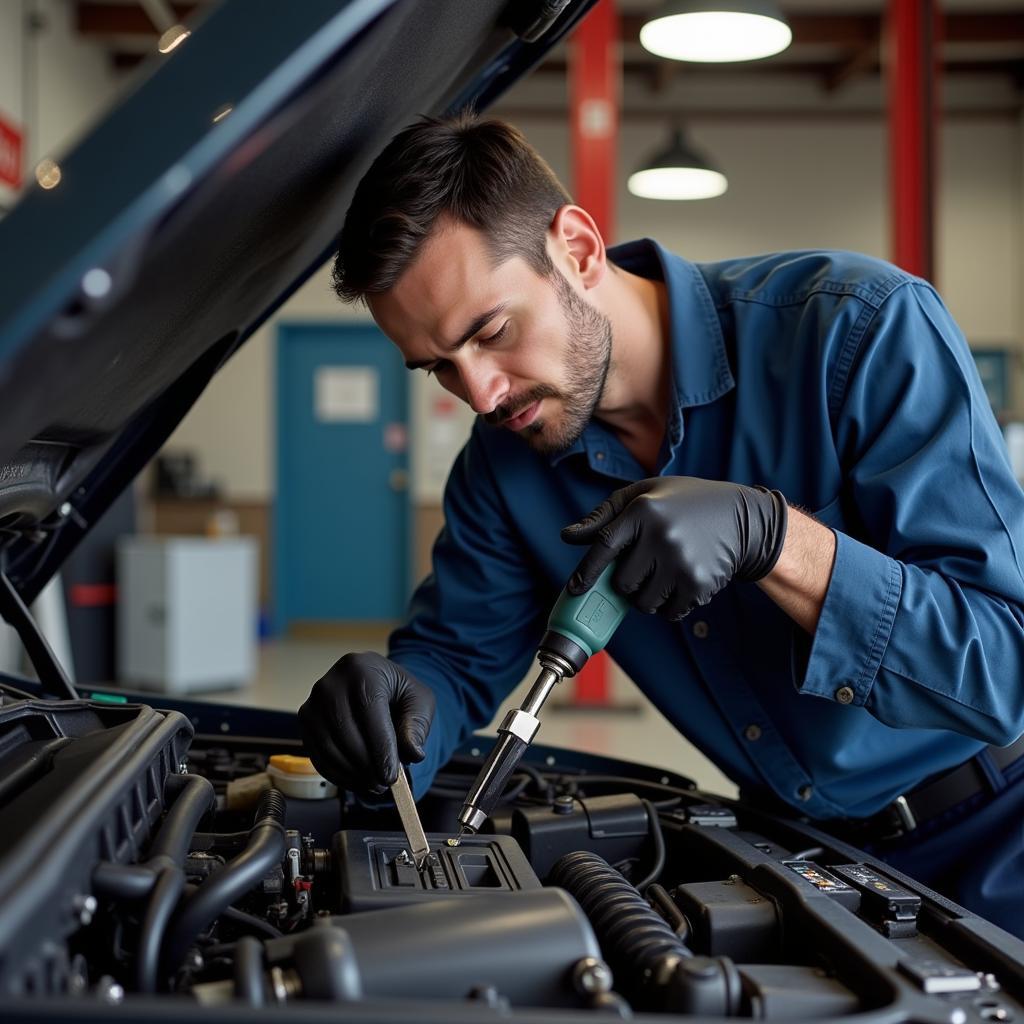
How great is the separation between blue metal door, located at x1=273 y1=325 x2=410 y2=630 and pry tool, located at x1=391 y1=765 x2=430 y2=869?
7295mm

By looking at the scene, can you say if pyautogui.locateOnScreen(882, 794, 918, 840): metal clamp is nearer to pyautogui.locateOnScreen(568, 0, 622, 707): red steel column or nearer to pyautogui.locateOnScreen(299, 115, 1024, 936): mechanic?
pyautogui.locateOnScreen(299, 115, 1024, 936): mechanic

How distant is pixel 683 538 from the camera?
3.15 feet

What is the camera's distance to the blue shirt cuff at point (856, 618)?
0.97 metres

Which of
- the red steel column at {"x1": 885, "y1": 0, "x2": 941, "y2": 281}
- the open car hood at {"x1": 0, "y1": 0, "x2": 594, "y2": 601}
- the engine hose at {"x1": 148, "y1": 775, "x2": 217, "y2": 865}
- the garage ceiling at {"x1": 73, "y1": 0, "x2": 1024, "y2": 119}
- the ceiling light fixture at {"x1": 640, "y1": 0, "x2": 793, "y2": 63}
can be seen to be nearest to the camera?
the open car hood at {"x1": 0, "y1": 0, "x2": 594, "y2": 601}

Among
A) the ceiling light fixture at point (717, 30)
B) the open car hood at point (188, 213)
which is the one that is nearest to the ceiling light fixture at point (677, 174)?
the ceiling light fixture at point (717, 30)

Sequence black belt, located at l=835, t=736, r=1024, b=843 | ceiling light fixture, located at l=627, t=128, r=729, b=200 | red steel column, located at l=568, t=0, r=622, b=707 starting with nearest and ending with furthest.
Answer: black belt, located at l=835, t=736, r=1024, b=843
red steel column, located at l=568, t=0, r=622, b=707
ceiling light fixture, located at l=627, t=128, r=729, b=200

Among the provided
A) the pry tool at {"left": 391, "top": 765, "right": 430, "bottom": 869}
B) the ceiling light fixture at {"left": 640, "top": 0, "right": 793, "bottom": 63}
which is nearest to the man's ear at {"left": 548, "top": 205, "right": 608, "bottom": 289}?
the pry tool at {"left": 391, "top": 765, "right": 430, "bottom": 869}

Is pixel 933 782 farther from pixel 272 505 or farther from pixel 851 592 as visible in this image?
pixel 272 505

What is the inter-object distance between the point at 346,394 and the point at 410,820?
7.55 meters

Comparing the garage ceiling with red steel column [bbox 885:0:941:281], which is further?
the garage ceiling

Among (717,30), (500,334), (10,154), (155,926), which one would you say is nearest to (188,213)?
(155,926)

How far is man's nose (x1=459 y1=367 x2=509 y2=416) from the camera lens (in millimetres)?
1168

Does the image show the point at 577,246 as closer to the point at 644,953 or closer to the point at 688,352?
the point at 688,352

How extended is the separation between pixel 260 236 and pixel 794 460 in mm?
571
